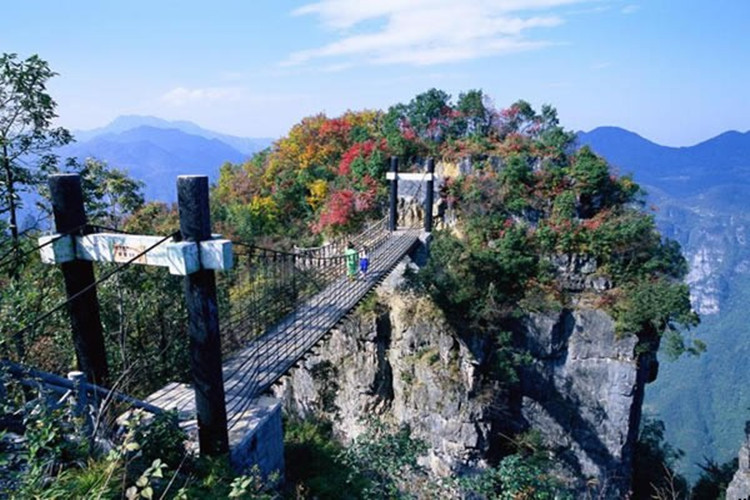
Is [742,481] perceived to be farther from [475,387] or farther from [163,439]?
[163,439]

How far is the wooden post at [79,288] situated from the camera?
10.9ft

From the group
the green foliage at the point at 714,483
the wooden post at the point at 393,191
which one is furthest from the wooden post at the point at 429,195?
the green foliage at the point at 714,483

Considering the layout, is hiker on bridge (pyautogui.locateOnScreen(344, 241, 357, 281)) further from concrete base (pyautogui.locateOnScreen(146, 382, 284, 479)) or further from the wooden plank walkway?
concrete base (pyautogui.locateOnScreen(146, 382, 284, 479))

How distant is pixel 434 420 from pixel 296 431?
400cm

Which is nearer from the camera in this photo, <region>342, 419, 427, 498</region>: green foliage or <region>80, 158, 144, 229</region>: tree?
<region>342, 419, 427, 498</region>: green foliage

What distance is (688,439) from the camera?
134ft

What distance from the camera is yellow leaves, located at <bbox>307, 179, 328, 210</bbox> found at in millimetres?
13703

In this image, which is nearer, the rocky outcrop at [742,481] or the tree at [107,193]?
the tree at [107,193]

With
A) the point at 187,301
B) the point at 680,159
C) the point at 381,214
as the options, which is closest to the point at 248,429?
the point at 187,301

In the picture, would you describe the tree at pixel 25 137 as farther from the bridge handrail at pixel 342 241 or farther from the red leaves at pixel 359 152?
the red leaves at pixel 359 152

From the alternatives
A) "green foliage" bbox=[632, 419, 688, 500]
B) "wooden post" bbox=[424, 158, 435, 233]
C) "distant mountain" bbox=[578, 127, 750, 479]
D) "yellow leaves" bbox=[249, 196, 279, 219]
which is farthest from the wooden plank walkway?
"green foliage" bbox=[632, 419, 688, 500]

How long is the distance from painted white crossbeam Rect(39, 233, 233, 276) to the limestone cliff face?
662 cm

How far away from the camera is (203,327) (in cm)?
330

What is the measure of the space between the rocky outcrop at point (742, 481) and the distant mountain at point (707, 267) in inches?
226
